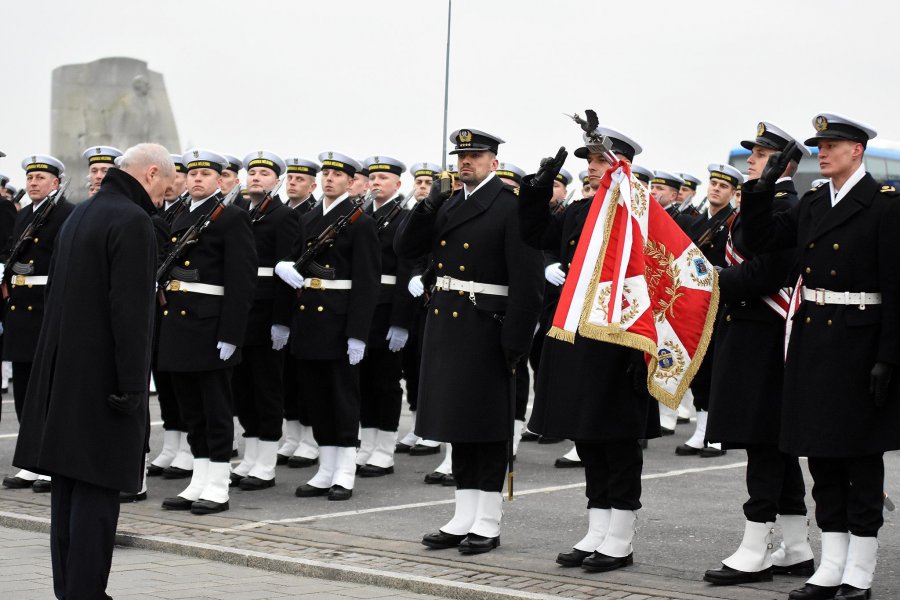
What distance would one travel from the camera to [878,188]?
246 inches

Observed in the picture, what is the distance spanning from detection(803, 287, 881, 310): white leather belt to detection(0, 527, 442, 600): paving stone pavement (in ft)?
7.17

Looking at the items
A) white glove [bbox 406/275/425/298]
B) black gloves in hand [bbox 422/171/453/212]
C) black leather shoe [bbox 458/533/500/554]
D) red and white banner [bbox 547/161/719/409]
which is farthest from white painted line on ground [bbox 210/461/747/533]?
red and white banner [bbox 547/161/719/409]

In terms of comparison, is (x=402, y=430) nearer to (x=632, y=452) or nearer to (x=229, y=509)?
(x=229, y=509)

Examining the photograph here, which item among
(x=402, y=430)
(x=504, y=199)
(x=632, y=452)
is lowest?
(x=402, y=430)

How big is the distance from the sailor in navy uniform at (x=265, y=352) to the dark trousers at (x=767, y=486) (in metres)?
4.01

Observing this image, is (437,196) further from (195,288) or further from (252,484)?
(252,484)

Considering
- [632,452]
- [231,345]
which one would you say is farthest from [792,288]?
[231,345]

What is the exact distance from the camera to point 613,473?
694 centimetres

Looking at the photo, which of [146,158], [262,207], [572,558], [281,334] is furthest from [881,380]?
[262,207]

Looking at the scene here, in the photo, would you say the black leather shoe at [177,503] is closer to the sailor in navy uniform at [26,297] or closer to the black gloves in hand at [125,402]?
the sailor in navy uniform at [26,297]

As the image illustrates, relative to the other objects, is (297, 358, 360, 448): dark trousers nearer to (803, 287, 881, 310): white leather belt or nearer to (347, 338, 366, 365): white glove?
(347, 338, 366, 365): white glove

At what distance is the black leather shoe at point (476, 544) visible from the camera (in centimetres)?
730

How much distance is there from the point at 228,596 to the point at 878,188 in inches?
135

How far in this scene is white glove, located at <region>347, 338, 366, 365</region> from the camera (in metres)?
9.32
